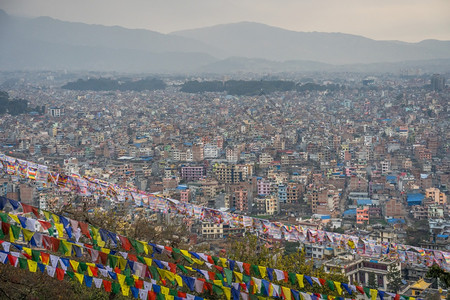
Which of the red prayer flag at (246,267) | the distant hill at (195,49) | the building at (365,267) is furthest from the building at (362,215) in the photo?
the distant hill at (195,49)

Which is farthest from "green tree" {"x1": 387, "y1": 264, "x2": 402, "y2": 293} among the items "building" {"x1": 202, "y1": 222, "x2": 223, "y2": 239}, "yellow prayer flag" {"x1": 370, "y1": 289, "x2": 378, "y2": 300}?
"yellow prayer flag" {"x1": 370, "y1": 289, "x2": 378, "y2": 300}

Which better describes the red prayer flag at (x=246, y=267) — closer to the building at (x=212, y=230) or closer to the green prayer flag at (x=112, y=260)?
the green prayer flag at (x=112, y=260)

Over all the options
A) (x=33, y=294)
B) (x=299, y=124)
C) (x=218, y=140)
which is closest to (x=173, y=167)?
(x=218, y=140)

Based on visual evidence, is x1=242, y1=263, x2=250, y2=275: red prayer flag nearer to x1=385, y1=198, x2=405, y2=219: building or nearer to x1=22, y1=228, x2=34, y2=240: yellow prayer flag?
x1=22, y1=228, x2=34, y2=240: yellow prayer flag

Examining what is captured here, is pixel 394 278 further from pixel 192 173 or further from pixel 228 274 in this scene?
pixel 192 173

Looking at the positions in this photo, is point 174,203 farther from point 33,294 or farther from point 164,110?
point 164,110

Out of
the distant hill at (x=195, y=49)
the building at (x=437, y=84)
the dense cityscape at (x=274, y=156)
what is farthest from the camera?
the distant hill at (x=195, y=49)
